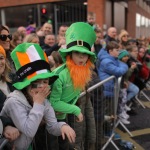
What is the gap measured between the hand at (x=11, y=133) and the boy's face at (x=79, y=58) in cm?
96

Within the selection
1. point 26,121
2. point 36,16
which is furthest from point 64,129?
point 36,16

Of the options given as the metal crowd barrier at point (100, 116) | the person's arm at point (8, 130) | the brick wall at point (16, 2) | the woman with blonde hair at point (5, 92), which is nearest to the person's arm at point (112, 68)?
the metal crowd barrier at point (100, 116)

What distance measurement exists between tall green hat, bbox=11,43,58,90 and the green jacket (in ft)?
1.38

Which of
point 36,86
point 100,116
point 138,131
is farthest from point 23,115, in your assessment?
point 138,131

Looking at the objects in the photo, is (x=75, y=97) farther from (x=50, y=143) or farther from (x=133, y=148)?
(x=133, y=148)

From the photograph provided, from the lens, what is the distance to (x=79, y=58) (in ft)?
7.98

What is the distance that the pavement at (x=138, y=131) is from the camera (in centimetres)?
408

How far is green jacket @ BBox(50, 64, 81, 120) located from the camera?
7.42 feet

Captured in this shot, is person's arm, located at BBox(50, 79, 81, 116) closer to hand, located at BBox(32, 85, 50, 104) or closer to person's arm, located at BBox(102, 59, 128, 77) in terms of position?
hand, located at BBox(32, 85, 50, 104)

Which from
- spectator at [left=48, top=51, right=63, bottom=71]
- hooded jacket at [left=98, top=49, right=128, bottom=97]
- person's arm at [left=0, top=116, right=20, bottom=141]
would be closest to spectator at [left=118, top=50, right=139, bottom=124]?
hooded jacket at [left=98, top=49, right=128, bottom=97]

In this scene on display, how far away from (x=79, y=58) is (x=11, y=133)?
1022 millimetres

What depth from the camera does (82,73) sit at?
2438 millimetres

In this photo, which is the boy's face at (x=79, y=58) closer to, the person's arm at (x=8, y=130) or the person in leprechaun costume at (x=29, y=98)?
the person in leprechaun costume at (x=29, y=98)

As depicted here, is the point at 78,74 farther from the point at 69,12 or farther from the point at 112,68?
the point at 69,12
